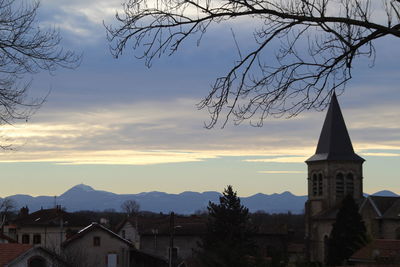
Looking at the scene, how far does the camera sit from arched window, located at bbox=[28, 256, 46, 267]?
4012 centimetres

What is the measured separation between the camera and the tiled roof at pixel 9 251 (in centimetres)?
3931

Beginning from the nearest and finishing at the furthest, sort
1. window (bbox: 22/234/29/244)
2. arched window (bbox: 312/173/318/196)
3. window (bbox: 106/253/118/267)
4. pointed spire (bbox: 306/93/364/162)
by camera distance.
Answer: window (bbox: 106/253/118/267)
window (bbox: 22/234/29/244)
pointed spire (bbox: 306/93/364/162)
arched window (bbox: 312/173/318/196)

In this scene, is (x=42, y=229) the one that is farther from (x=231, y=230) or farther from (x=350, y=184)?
(x=350, y=184)

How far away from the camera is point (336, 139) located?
247ft

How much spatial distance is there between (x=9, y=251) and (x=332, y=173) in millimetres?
43650

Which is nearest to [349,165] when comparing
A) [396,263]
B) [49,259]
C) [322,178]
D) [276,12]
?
[322,178]

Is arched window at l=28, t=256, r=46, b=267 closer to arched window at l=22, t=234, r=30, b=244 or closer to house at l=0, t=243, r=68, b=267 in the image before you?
house at l=0, t=243, r=68, b=267

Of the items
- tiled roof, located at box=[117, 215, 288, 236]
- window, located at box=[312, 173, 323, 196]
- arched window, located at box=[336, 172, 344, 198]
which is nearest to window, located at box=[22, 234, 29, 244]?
tiled roof, located at box=[117, 215, 288, 236]

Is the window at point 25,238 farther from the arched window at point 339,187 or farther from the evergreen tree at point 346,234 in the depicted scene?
the arched window at point 339,187

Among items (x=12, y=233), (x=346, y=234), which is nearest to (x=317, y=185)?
(x=346, y=234)

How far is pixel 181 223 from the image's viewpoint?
73.5 meters

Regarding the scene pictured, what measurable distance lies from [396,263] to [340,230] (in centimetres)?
4130

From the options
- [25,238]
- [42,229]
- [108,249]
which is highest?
[42,229]

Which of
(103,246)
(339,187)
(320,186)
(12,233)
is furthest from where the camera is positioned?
(320,186)
